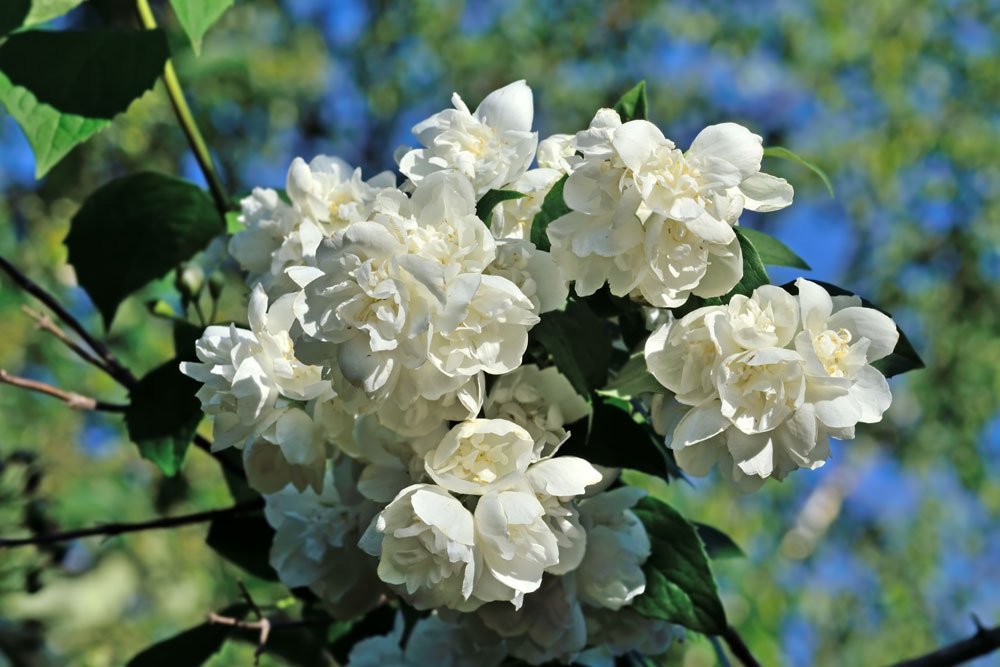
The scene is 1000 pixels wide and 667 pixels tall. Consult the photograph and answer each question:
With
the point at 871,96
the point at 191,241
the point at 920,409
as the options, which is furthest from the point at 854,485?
the point at 191,241

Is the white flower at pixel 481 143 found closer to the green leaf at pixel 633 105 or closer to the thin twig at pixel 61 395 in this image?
the green leaf at pixel 633 105

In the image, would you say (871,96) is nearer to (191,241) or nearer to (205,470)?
(205,470)

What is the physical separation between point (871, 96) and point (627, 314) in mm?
6616

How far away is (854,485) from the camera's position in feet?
19.3

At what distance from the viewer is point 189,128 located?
1.12 metres

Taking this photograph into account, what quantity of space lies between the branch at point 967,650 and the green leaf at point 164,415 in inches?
27.7

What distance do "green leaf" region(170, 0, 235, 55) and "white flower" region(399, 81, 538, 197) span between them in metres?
0.30

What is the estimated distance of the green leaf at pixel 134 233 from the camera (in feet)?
3.50

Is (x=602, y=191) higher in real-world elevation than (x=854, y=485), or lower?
higher

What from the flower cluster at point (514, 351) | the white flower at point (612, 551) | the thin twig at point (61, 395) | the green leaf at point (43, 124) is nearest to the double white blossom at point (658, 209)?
the flower cluster at point (514, 351)

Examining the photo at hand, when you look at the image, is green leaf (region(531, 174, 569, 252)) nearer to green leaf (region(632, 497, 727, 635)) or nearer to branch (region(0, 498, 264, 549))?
green leaf (region(632, 497, 727, 635))

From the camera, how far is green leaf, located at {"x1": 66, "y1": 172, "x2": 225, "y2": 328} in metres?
1.07

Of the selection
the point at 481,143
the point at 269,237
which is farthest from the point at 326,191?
the point at 481,143

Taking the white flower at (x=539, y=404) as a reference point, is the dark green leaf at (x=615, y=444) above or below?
below
